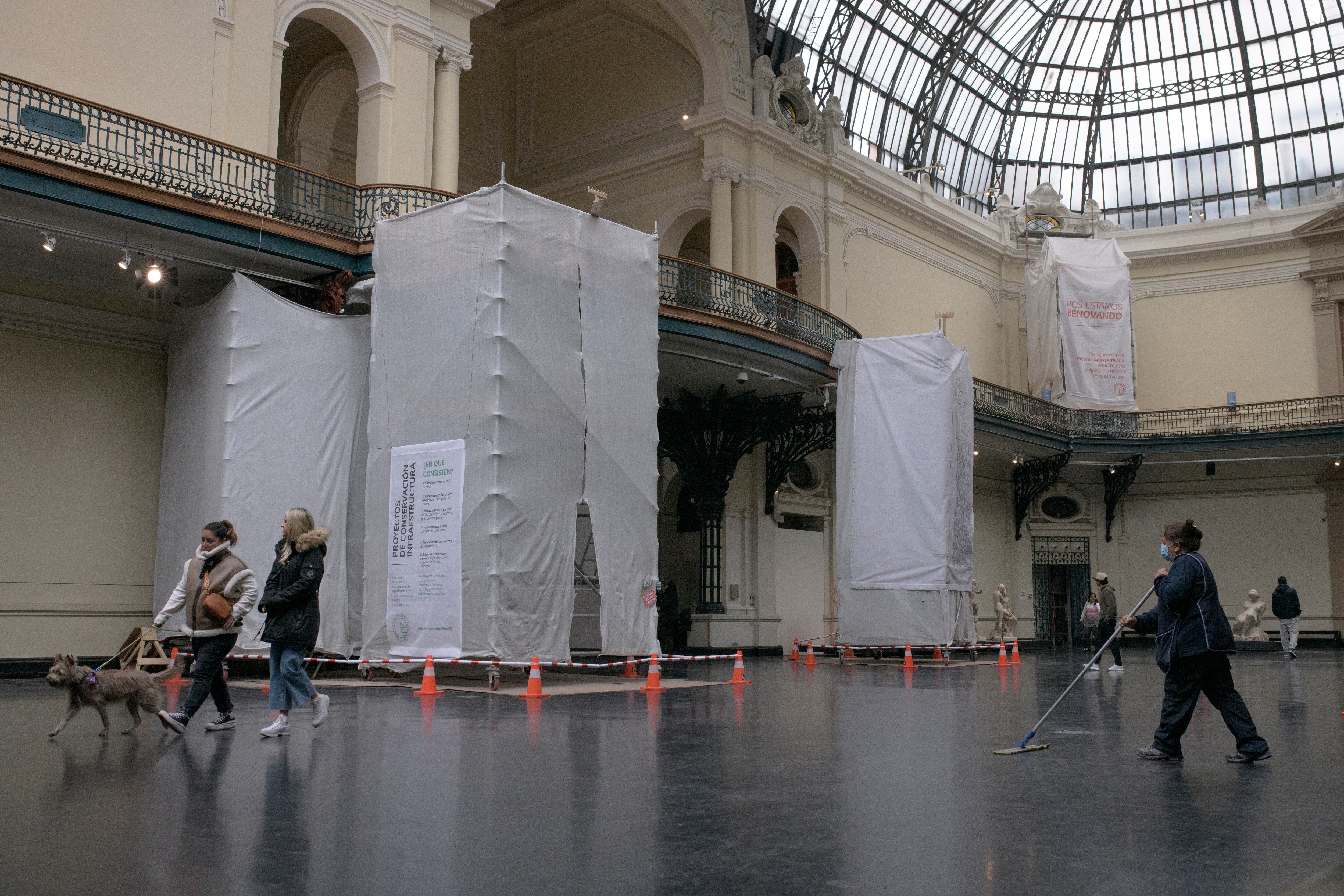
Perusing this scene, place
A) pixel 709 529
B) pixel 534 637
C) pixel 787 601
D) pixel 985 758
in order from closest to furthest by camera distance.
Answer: pixel 985 758, pixel 534 637, pixel 709 529, pixel 787 601

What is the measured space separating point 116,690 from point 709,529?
16.3 metres

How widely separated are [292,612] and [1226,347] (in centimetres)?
3369

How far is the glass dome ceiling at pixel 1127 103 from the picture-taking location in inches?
1293

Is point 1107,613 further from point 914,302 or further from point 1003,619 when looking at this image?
point 914,302

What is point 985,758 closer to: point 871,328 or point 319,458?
point 319,458

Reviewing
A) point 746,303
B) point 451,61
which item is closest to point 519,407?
point 746,303

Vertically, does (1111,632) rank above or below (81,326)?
below

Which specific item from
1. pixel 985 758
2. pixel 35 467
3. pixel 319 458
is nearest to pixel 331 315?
pixel 319 458

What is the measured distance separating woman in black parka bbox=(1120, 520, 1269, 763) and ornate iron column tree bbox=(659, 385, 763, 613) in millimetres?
15357

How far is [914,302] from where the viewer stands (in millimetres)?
31172

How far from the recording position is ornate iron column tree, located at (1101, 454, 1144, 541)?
3347 cm

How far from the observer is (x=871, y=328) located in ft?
95.7

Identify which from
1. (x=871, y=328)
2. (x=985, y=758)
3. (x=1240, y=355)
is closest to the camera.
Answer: (x=985, y=758)

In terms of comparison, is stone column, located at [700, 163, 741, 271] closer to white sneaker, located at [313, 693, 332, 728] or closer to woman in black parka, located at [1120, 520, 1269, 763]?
white sneaker, located at [313, 693, 332, 728]
